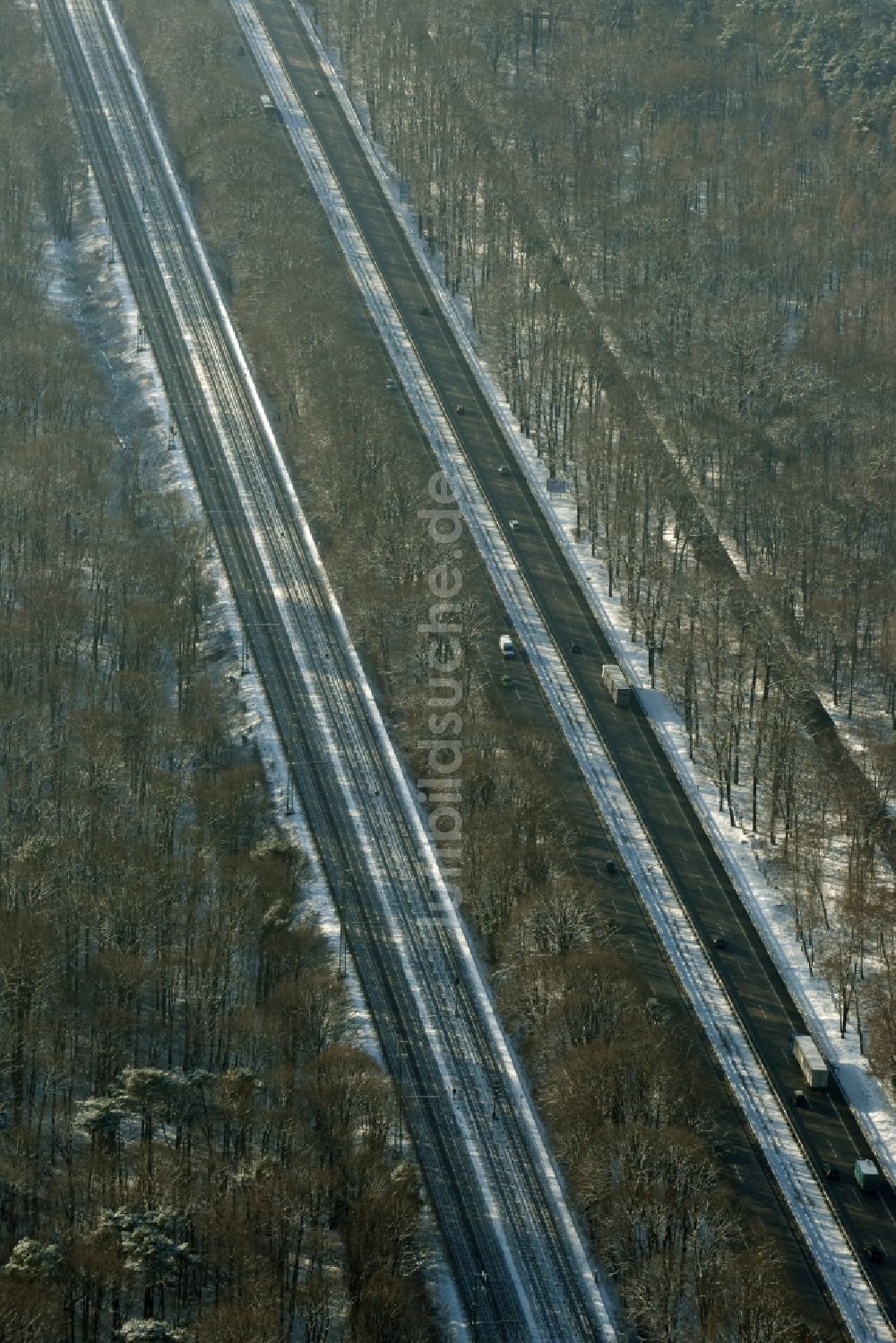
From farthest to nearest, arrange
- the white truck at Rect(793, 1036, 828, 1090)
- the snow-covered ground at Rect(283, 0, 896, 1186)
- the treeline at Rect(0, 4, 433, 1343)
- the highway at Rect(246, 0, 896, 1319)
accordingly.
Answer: the snow-covered ground at Rect(283, 0, 896, 1186), the white truck at Rect(793, 1036, 828, 1090), the highway at Rect(246, 0, 896, 1319), the treeline at Rect(0, 4, 433, 1343)

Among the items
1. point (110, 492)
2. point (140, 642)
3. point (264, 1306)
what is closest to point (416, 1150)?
point (264, 1306)

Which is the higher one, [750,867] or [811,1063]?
[750,867]

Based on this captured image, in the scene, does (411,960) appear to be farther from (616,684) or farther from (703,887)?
(616,684)

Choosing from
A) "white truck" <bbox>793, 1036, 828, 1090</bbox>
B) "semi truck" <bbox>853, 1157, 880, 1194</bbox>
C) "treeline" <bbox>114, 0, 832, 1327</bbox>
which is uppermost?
"treeline" <bbox>114, 0, 832, 1327</bbox>

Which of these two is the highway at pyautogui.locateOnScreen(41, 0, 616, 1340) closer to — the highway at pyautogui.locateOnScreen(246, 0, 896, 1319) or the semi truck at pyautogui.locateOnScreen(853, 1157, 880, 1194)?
the highway at pyautogui.locateOnScreen(246, 0, 896, 1319)

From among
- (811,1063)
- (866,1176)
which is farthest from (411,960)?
(866,1176)

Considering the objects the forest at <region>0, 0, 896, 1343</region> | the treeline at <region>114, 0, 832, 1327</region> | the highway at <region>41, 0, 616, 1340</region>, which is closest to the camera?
the forest at <region>0, 0, 896, 1343</region>

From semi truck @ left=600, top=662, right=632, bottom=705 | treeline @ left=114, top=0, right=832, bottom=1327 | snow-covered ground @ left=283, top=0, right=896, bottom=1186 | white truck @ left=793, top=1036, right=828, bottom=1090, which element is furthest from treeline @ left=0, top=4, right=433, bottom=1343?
snow-covered ground @ left=283, top=0, right=896, bottom=1186
